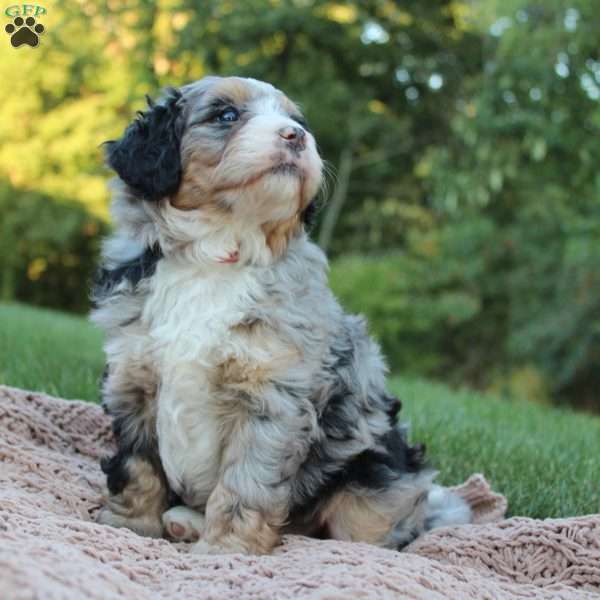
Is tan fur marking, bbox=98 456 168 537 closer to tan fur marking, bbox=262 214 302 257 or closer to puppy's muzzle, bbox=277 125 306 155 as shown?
tan fur marking, bbox=262 214 302 257

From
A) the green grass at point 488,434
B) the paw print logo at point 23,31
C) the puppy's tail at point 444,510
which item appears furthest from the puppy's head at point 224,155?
the paw print logo at point 23,31

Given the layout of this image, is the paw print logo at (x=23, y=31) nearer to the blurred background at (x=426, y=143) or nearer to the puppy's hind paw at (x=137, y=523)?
the puppy's hind paw at (x=137, y=523)

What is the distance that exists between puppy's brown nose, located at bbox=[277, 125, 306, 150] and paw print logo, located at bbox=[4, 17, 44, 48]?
3.08 meters

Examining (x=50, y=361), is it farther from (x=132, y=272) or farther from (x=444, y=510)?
(x=444, y=510)

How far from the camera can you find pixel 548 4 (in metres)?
11.3

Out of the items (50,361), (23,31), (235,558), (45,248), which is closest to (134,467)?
(235,558)

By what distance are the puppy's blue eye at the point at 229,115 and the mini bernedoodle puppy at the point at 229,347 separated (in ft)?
0.04

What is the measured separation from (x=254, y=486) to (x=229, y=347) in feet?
1.71

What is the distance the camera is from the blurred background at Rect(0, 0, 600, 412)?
12.3 m

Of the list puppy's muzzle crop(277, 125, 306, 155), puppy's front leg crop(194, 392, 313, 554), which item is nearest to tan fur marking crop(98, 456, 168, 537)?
puppy's front leg crop(194, 392, 313, 554)

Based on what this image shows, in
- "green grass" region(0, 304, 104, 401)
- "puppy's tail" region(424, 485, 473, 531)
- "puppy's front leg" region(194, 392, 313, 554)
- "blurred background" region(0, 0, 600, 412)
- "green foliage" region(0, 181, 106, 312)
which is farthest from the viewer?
"green foliage" region(0, 181, 106, 312)

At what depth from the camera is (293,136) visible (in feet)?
11.1

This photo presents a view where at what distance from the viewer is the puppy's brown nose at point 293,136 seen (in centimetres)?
336

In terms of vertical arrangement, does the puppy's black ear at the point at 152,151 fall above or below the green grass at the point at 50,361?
above
